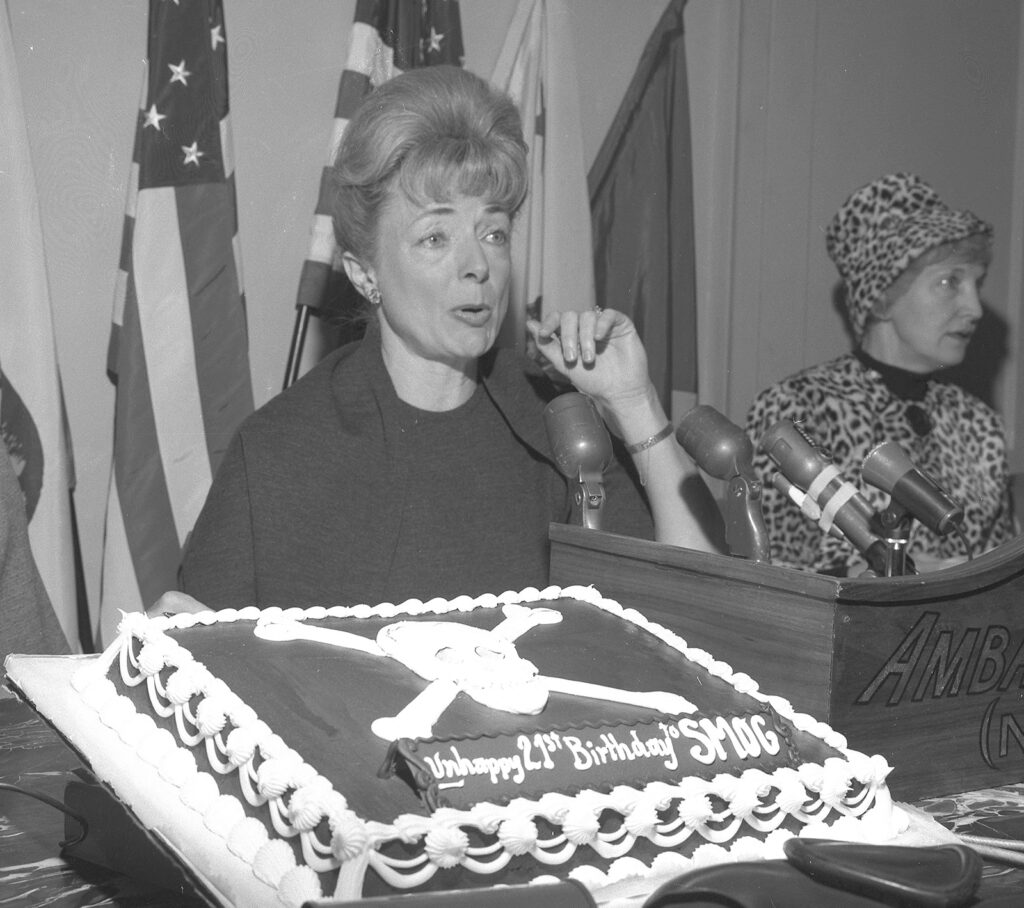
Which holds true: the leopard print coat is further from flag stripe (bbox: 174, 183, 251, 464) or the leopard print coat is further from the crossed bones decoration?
the crossed bones decoration

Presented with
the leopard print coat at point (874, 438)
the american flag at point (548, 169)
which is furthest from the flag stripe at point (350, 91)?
the leopard print coat at point (874, 438)

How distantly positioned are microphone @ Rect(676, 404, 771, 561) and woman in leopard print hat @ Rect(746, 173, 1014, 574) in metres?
1.51

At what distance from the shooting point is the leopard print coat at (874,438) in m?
2.65

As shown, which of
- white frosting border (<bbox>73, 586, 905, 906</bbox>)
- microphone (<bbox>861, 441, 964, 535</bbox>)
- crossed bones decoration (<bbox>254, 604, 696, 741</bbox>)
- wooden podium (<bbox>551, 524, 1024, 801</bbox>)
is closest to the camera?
white frosting border (<bbox>73, 586, 905, 906</bbox>)

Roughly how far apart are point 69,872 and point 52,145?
→ 1811 millimetres

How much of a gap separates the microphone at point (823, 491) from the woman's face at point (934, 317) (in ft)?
5.99

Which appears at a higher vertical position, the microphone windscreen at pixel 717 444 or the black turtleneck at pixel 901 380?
the microphone windscreen at pixel 717 444

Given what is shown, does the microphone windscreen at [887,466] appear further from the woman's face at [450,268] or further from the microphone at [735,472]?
the woman's face at [450,268]

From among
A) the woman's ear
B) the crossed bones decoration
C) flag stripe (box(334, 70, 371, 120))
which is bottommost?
the crossed bones decoration

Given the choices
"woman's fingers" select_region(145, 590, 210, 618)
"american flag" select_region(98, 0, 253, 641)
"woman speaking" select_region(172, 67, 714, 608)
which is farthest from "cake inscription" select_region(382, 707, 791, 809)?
"american flag" select_region(98, 0, 253, 641)

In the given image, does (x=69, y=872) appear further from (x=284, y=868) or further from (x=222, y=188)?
(x=222, y=188)

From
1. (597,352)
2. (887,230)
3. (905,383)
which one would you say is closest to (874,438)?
(905,383)

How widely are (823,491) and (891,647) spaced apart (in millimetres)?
188

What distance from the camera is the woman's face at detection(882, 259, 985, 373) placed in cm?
276
